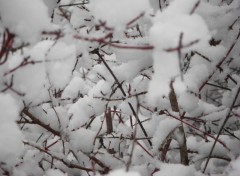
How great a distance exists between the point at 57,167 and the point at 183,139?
0.77 meters

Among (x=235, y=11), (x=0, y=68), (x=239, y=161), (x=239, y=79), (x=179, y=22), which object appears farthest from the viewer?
(x=239, y=79)

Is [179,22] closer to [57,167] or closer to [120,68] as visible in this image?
[120,68]

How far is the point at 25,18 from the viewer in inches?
40.5

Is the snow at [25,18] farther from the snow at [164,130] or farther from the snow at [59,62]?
the snow at [164,130]

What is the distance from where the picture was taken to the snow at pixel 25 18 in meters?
1.01

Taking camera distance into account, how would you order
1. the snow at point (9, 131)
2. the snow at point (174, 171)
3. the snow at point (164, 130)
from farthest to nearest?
the snow at point (164, 130)
the snow at point (174, 171)
the snow at point (9, 131)

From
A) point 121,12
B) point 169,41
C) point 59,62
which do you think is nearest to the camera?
point 169,41

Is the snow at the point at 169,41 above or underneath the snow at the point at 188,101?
above

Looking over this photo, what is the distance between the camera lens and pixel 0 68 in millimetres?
1171

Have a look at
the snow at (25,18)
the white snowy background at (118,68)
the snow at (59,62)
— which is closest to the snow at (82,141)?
the white snowy background at (118,68)

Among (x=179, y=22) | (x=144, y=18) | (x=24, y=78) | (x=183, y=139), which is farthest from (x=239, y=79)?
(x=24, y=78)

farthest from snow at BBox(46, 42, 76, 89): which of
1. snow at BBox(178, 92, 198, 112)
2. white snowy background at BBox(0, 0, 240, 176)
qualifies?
snow at BBox(178, 92, 198, 112)

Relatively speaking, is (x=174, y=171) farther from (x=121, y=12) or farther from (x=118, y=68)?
(x=121, y=12)

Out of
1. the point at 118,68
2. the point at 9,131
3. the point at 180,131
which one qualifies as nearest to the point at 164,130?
the point at 180,131
